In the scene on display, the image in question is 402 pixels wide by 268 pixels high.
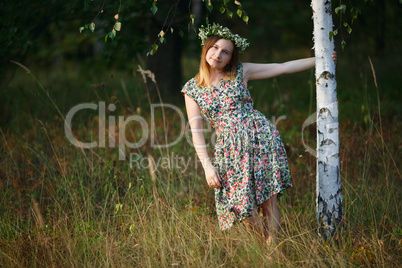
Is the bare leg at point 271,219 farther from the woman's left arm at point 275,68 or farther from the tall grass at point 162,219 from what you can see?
the woman's left arm at point 275,68

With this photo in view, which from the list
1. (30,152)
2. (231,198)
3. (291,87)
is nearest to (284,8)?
(291,87)

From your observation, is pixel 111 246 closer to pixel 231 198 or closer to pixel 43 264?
pixel 43 264

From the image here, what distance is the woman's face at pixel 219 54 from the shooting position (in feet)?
9.51

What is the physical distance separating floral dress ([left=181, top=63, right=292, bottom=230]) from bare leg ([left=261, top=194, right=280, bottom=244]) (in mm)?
116

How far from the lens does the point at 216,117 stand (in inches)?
117

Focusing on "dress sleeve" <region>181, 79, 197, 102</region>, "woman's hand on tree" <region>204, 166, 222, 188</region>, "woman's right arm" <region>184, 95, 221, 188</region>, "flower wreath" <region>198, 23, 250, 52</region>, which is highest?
"flower wreath" <region>198, 23, 250, 52</region>

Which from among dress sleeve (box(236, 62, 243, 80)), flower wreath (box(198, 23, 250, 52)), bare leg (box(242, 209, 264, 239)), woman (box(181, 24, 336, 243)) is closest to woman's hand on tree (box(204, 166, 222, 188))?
woman (box(181, 24, 336, 243))

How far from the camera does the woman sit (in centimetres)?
284

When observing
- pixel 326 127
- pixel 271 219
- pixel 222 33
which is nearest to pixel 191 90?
pixel 222 33

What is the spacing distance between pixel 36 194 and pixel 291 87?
5.42 metres

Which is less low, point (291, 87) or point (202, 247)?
point (291, 87)

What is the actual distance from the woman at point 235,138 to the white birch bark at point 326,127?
7.8 inches

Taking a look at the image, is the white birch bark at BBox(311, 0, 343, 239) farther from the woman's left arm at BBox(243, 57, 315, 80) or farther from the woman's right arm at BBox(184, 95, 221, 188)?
the woman's right arm at BBox(184, 95, 221, 188)

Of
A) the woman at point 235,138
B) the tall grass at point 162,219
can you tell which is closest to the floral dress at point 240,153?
the woman at point 235,138
